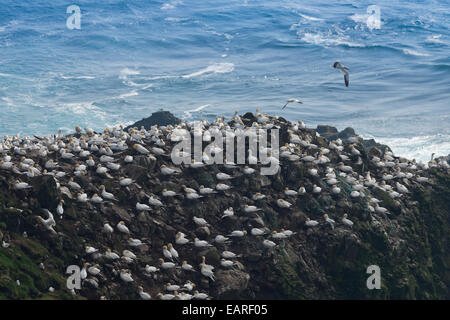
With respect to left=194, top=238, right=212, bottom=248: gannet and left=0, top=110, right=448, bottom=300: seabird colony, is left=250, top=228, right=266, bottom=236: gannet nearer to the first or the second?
left=0, top=110, right=448, bottom=300: seabird colony

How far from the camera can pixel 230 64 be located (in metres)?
95.0

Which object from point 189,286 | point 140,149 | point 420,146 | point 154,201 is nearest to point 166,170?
point 140,149

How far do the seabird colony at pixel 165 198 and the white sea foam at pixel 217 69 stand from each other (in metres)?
55.5

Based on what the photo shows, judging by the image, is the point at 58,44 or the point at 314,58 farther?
the point at 58,44

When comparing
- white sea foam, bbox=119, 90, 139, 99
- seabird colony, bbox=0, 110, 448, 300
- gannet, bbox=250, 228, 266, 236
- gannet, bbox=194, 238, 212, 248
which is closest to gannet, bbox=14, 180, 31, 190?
seabird colony, bbox=0, 110, 448, 300

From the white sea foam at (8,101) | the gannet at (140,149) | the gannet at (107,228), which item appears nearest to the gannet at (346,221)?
the gannet at (140,149)

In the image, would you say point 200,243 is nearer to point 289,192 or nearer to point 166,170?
point 166,170

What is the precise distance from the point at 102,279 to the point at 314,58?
258 feet

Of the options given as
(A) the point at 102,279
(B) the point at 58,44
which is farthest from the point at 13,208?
(B) the point at 58,44

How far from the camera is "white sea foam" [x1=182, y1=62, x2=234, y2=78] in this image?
294 feet

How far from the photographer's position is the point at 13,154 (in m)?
30.3

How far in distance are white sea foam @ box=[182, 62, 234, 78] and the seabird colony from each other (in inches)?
2186
